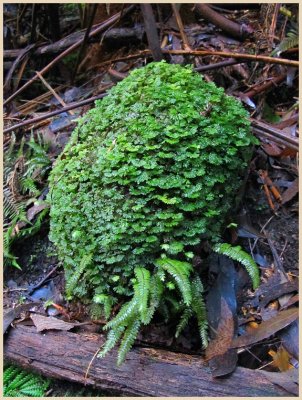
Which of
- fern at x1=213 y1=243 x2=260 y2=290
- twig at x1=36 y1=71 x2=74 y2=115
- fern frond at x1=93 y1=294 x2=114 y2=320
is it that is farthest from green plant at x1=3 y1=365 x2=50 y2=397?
twig at x1=36 y1=71 x2=74 y2=115

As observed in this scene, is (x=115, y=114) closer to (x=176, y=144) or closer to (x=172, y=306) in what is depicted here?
(x=176, y=144)

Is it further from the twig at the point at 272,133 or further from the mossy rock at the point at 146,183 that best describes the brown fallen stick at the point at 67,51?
the twig at the point at 272,133

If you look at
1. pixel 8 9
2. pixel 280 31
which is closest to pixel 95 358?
pixel 280 31

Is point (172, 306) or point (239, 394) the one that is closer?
point (239, 394)

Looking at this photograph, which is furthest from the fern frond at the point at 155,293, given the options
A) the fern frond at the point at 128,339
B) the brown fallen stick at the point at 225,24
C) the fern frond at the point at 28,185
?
the brown fallen stick at the point at 225,24

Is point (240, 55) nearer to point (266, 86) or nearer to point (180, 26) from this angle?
point (266, 86)

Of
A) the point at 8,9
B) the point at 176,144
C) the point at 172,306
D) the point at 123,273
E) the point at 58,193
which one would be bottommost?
the point at 172,306
